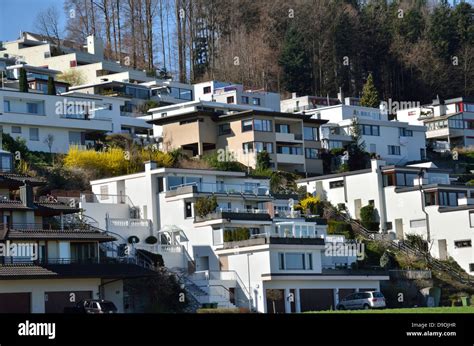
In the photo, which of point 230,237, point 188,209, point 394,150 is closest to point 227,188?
point 188,209

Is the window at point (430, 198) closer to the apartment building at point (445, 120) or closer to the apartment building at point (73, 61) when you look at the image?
the apartment building at point (445, 120)

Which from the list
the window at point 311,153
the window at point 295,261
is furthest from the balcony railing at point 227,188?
the window at point 311,153

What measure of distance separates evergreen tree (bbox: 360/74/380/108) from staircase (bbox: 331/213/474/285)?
2494cm

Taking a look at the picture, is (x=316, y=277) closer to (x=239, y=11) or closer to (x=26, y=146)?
(x=26, y=146)

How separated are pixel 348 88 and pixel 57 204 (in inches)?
2133

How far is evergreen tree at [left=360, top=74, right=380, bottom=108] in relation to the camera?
79375 millimetres

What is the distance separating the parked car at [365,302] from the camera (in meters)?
35.7

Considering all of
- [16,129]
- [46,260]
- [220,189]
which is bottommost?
[46,260]

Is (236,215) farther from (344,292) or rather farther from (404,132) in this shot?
(404,132)

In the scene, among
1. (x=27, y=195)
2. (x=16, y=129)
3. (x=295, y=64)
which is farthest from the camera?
(x=295, y=64)

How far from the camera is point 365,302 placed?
36.2m

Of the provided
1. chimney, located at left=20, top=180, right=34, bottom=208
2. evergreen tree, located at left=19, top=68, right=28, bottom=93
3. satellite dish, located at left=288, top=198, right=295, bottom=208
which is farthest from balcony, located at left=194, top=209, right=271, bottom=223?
evergreen tree, located at left=19, top=68, right=28, bottom=93

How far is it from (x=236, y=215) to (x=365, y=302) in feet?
33.7

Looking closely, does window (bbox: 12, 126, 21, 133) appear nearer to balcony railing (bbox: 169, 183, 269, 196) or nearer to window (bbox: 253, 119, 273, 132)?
balcony railing (bbox: 169, 183, 269, 196)
